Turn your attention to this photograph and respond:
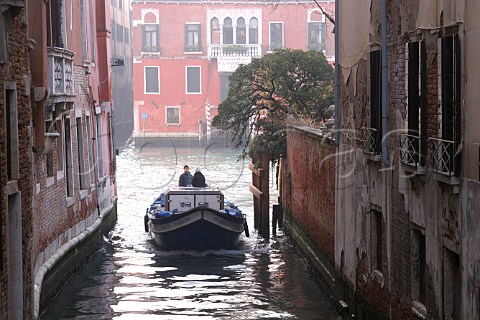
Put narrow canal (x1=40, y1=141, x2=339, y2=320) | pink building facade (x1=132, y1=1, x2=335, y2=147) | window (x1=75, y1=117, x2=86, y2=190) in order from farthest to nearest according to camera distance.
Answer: pink building facade (x1=132, y1=1, x2=335, y2=147) < window (x1=75, y1=117, x2=86, y2=190) < narrow canal (x1=40, y1=141, x2=339, y2=320)

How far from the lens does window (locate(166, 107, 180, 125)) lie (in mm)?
56594

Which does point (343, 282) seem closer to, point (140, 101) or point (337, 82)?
point (337, 82)

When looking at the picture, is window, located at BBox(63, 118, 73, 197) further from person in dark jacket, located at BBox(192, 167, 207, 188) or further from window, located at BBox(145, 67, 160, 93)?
window, located at BBox(145, 67, 160, 93)

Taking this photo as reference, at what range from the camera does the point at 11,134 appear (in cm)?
1017

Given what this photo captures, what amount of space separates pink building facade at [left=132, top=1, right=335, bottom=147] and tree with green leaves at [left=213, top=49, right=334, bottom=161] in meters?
30.1

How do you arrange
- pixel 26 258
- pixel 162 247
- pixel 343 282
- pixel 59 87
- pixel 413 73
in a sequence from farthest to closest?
pixel 162 247 < pixel 59 87 < pixel 343 282 < pixel 26 258 < pixel 413 73

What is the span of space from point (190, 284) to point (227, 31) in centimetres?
4012

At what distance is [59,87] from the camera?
16344mm

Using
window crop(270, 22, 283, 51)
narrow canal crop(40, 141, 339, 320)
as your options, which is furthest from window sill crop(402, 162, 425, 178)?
window crop(270, 22, 283, 51)

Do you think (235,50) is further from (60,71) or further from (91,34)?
(60,71)

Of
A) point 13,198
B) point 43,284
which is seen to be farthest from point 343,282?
point 13,198

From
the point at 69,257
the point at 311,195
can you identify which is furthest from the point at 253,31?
the point at 69,257

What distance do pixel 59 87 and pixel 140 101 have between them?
4019cm

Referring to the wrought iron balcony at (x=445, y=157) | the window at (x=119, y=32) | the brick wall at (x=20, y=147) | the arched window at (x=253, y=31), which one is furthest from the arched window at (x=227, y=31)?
the wrought iron balcony at (x=445, y=157)
